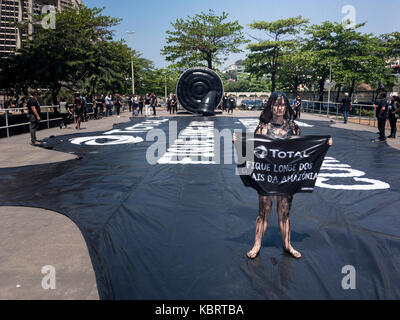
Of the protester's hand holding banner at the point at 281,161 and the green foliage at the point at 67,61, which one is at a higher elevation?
the green foliage at the point at 67,61

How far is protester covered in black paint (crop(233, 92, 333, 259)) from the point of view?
3.92 m

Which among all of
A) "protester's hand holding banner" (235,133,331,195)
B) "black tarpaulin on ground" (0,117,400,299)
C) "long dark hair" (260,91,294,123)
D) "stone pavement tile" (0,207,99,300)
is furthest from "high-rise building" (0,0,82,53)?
"protester's hand holding banner" (235,133,331,195)

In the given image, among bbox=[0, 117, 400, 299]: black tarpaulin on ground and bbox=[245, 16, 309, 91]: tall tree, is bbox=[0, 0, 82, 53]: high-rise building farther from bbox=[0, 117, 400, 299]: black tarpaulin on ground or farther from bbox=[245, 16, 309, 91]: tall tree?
bbox=[0, 117, 400, 299]: black tarpaulin on ground

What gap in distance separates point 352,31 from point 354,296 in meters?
48.6

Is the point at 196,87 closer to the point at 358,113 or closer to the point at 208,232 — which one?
the point at 358,113

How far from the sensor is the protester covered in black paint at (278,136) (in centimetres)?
392

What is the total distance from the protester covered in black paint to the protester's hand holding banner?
0.37 feet

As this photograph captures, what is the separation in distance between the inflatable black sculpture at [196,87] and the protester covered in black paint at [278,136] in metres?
30.8

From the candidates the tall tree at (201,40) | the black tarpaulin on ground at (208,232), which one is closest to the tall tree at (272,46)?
the tall tree at (201,40)

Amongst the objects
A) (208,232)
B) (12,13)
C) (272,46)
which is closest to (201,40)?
(272,46)

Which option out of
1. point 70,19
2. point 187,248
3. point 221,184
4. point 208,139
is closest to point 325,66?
point 70,19

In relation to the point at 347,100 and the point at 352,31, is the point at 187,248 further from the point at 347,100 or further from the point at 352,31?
the point at 352,31

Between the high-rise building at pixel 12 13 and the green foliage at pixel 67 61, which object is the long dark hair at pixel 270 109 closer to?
the green foliage at pixel 67 61

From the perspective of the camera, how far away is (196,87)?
34938mm
